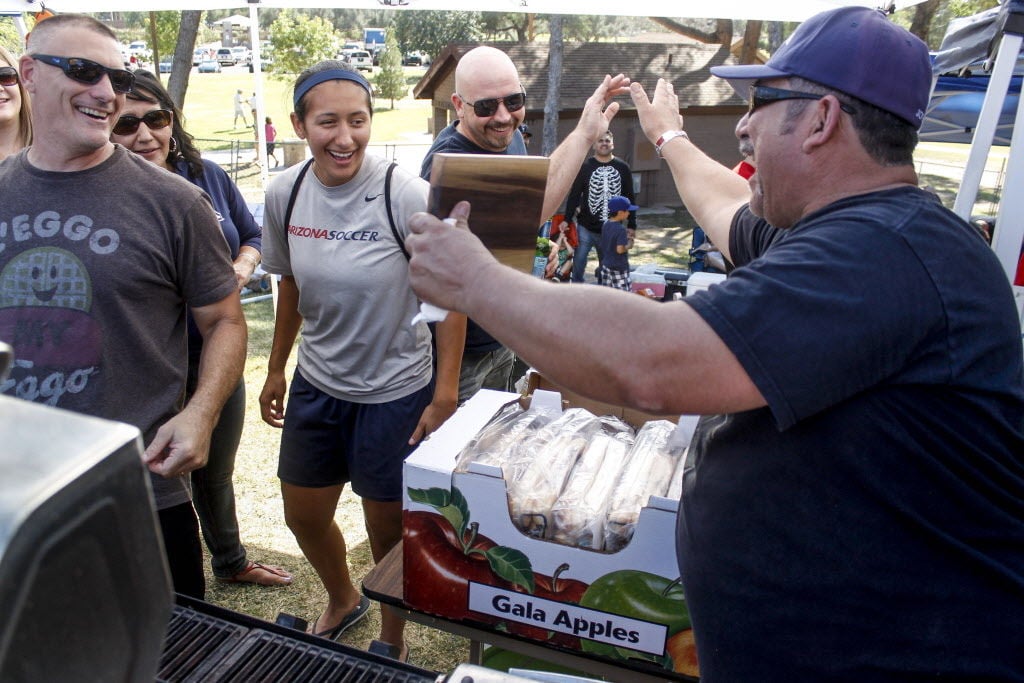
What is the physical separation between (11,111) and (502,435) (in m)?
2.28

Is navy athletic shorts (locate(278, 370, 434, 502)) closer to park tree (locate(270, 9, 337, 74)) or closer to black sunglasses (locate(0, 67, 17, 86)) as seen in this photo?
black sunglasses (locate(0, 67, 17, 86))

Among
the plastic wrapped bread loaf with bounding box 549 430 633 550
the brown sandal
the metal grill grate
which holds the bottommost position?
the brown sandal

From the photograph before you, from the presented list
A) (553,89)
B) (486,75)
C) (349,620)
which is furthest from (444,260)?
(553,89)

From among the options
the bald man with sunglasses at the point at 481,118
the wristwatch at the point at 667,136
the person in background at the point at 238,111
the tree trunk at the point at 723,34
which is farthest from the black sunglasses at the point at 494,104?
the person in background at the point at 238,111

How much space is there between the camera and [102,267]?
175cm

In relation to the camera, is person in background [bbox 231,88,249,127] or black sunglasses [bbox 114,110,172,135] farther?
person in background [bbox 231,88,249,127]

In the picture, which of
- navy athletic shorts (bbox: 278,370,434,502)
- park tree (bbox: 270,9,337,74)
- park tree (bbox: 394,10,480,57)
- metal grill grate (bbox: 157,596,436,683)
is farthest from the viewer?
park tree (bbox: 394,10,480,57)

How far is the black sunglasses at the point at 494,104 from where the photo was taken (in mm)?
2684

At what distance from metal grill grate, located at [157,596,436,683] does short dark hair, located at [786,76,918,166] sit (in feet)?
3.57

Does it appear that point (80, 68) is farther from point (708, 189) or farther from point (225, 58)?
point (225, 58)

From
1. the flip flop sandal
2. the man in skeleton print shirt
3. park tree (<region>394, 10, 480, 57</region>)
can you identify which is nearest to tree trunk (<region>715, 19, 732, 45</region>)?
the man in skeleton print shirt

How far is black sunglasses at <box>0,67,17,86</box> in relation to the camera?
271cm

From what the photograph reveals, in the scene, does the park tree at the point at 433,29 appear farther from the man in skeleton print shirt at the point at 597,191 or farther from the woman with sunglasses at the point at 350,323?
the woman with sunglasses at the point at 350,323

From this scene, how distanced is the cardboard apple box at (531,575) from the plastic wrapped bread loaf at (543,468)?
0.04m
